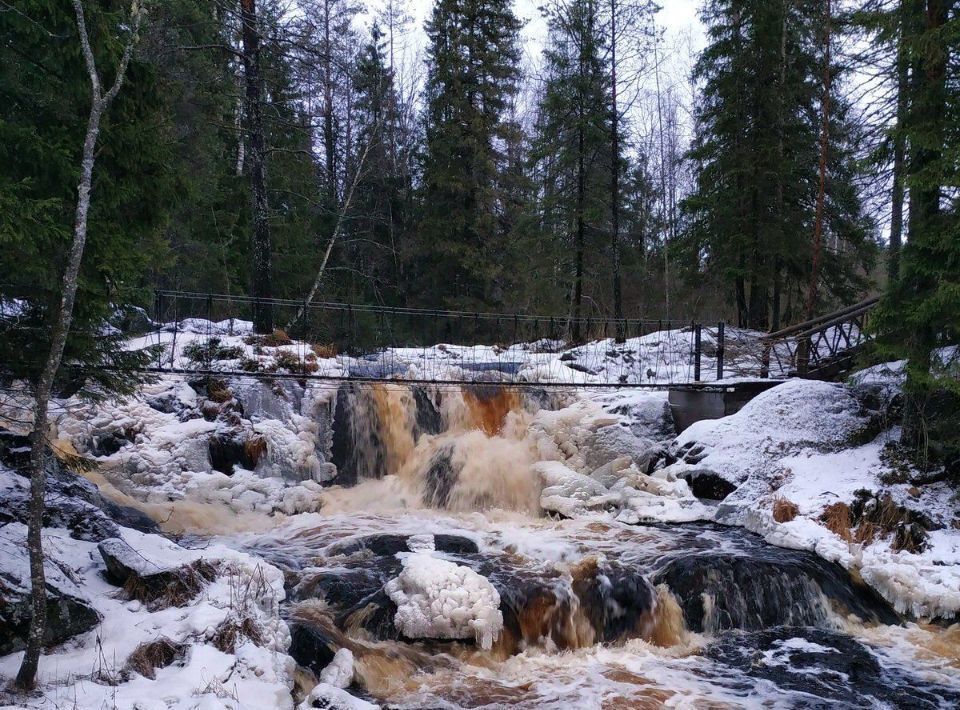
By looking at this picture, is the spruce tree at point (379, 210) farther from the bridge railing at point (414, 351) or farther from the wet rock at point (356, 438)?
the wet rock at point (356, 438)

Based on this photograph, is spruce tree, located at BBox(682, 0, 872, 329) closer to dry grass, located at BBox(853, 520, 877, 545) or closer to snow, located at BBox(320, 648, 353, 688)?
dry grass, located at BBox(853, 520, 877, 545)

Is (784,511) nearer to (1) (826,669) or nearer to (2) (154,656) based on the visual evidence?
(1) (826,669)

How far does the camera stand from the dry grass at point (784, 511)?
955 centimetres

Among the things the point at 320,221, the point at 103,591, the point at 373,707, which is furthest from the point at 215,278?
→ the point at 373,707

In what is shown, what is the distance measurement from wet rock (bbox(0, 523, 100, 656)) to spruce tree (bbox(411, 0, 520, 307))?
729 inches

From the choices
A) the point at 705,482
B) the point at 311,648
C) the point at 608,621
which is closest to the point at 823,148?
the point at 705,482

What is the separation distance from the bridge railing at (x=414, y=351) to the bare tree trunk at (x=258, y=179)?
1.03 ft

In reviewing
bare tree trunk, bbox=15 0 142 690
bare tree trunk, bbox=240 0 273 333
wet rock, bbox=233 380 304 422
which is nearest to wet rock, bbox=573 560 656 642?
bare tree trunk, bbox=15 0 142 690

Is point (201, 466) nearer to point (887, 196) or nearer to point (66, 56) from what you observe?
point (66, 56)

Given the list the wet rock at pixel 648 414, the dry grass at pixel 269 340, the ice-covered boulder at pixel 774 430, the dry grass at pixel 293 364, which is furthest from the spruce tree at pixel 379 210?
the ice-covered boulder at pixel 774 430

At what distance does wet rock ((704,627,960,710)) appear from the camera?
6.04 meters

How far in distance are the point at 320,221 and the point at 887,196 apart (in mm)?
19466

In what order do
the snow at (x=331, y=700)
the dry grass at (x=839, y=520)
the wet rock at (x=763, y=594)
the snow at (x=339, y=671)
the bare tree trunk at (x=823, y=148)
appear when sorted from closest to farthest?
1. the snow at (x=331, y=700)
2. the snow at (x=339, y=671)
3. the wet rock at (x=763, y=594)
4. the dry grass at (x=839, y=520)
5. the bare tree trunk at (x=823, y=148)

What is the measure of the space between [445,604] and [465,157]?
63.5 feet
